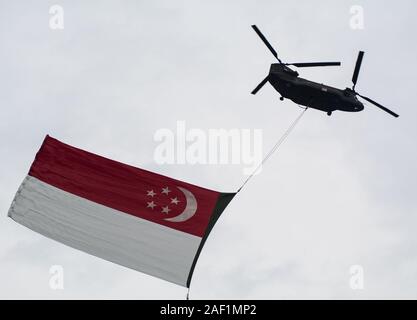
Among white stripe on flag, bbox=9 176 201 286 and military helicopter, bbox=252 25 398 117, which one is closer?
white stripe on flag, bbox=9 176 201 286

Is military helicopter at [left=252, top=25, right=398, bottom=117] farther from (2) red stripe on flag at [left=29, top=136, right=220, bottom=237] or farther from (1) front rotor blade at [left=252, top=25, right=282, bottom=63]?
(2) red stripe on flag at [left=29, top=136, right=220, bottom=237]

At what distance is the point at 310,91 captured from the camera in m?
41.3

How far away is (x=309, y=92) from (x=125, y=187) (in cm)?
1684

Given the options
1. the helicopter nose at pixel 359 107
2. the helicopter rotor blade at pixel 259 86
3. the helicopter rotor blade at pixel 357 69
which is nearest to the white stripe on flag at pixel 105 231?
the helicopter rotor blade at pixel 259 86

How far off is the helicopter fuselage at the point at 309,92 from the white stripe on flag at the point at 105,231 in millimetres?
16168

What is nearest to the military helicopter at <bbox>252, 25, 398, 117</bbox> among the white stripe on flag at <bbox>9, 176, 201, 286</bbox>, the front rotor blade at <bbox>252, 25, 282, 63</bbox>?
the front rotor blade at <bbox>252, 25, 282, 63</bbox>

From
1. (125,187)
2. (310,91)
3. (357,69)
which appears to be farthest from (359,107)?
(125,187)

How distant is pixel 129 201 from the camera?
27703 millimetres

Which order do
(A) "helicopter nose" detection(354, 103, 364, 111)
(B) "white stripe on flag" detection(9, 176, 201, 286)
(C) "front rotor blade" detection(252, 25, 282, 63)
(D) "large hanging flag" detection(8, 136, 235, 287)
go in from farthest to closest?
1. (A) "helicopter nose" detection(354, 103, 364, 111)
2. (C) "front rotor blade" detection(252, 25, 282, 63)
3. (D) "large hanging flag" detection(8, 136, 235, 287)
4. (B) "white stripe on flag" detection(9, 176, 201, 286)

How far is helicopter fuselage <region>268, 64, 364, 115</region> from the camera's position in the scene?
4112 cm

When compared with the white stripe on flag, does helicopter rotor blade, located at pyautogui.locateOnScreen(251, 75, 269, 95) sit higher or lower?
higher

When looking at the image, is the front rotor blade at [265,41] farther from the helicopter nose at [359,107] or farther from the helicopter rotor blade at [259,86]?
the helicopter nose at [359,107]
